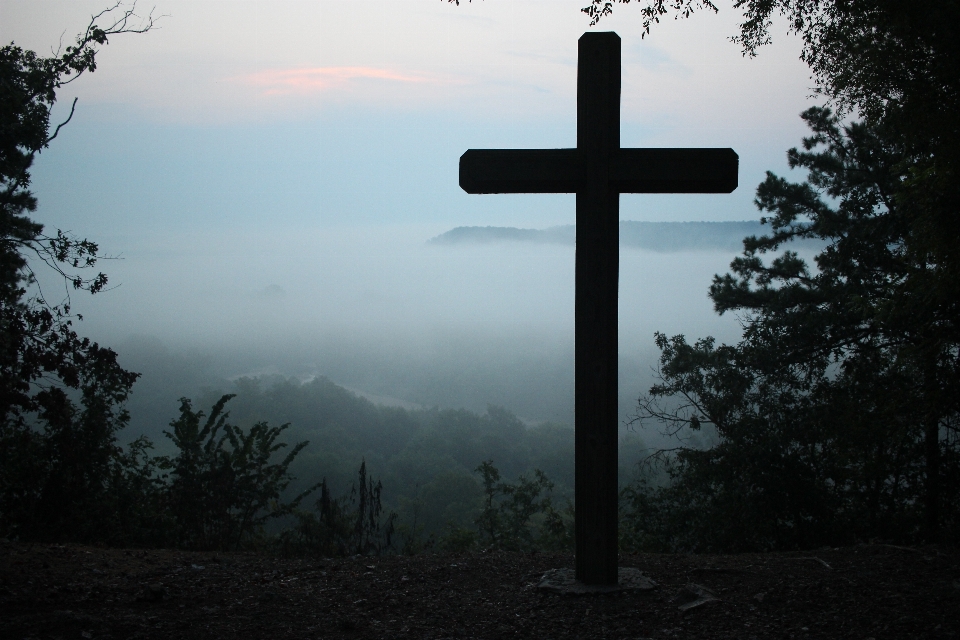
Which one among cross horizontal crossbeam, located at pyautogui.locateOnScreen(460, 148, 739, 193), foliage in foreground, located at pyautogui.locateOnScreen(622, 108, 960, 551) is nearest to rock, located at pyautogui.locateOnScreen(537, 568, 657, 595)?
cross horizontal crossbeam, located at pyautogui.locateOnScreen(460, 148, 739, 193)

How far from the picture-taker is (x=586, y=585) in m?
4.21

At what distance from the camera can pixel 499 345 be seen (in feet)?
188

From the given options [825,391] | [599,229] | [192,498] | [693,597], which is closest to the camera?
[693,597]

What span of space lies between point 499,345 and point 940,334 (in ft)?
164

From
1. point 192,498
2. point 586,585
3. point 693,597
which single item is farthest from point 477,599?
point 192,498

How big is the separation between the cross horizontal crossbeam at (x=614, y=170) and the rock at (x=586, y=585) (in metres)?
2.36

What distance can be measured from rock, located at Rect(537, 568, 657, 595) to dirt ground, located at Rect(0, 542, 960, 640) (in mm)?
63

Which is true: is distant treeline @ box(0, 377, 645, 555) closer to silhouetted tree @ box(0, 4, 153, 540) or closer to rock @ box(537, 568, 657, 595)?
silhouetted tree @ box(0, 4, 153, 540)

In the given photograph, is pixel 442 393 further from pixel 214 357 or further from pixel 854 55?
pixel 854 55

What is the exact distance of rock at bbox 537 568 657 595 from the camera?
13.5ft

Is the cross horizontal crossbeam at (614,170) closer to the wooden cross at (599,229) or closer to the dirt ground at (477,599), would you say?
the wooden cross at (599,229)

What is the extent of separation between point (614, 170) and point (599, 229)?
1.22 ft

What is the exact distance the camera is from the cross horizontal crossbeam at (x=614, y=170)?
4.22m

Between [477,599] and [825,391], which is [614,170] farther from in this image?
[825,391]
